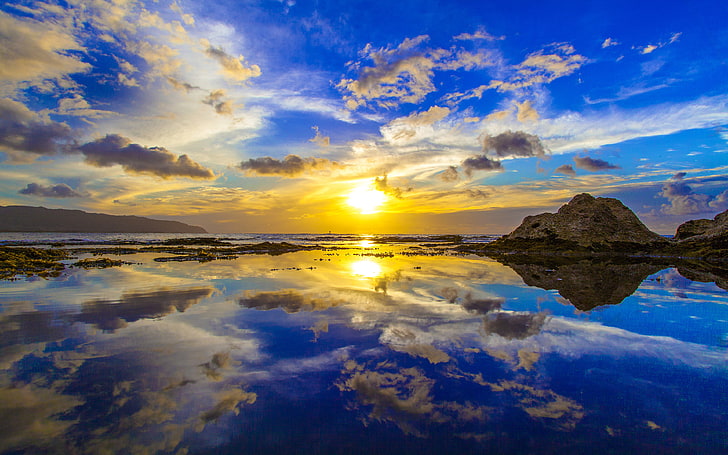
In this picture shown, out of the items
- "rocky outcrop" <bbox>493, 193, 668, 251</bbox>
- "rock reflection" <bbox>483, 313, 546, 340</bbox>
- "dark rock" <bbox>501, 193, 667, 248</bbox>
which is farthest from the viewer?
"dark rock" <bbox>501, 193, 667, 248</bbox>

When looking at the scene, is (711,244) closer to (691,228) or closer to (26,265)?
(691,228)

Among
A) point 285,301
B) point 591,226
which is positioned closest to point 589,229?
point 591,226

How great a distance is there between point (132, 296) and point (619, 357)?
805 inches

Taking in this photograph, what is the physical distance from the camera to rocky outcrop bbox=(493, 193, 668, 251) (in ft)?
162

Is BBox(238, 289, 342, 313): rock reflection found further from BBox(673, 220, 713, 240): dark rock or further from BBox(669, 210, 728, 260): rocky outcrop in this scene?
BBox(673, 220, 713, 240): dark rock

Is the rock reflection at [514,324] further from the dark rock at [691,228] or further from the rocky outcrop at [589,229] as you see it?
the dark rock at [691,228]

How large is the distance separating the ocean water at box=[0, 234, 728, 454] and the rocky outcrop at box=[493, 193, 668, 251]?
3992 centimetres

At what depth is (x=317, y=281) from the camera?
2172cm

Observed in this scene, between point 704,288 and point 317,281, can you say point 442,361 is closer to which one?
point 317,281

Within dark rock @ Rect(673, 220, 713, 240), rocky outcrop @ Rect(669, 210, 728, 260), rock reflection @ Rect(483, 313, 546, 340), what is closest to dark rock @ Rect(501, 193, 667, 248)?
rocky outcrop @ Rect(669, 210, 728, 260)

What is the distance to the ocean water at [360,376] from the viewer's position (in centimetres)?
520

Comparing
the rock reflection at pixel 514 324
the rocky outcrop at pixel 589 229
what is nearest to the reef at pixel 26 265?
the rock reflection at pixel 514 324

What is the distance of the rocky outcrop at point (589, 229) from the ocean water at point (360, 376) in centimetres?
3992

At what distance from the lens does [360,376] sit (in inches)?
289
